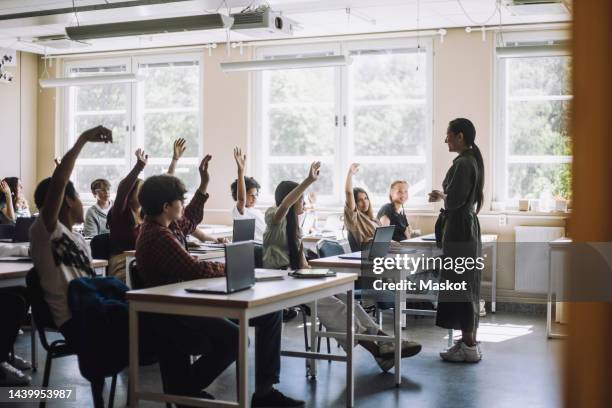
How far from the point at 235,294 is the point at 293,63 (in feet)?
15.3

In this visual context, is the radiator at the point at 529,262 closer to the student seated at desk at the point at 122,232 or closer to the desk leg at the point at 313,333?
the desk leg at the point at 313,333

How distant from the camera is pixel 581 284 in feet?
2.30

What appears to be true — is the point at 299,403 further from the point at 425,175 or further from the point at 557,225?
the point at 425,175

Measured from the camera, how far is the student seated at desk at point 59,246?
10.3 ft

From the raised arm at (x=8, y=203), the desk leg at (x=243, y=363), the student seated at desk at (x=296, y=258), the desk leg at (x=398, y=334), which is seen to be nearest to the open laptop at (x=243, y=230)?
the student seated at desk at (x=296, y=258)

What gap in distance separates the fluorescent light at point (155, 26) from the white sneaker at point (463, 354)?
9.93 feet

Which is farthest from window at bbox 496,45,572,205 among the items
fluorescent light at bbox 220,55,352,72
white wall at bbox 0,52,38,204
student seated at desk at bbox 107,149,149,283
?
white wall at bbox 0,52,38,204

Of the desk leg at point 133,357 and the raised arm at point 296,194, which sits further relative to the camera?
the raised arm at point 296,194

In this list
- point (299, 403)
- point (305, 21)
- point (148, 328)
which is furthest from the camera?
point (305, 21)

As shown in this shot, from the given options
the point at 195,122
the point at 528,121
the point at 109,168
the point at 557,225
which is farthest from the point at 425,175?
the point at 557,225

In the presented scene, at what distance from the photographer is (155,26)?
19.7 feet

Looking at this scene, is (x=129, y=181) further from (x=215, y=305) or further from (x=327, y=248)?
(x=215, y=305)

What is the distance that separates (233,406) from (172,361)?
0.54m

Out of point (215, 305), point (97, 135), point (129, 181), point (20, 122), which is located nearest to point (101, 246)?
point (129, 181)
